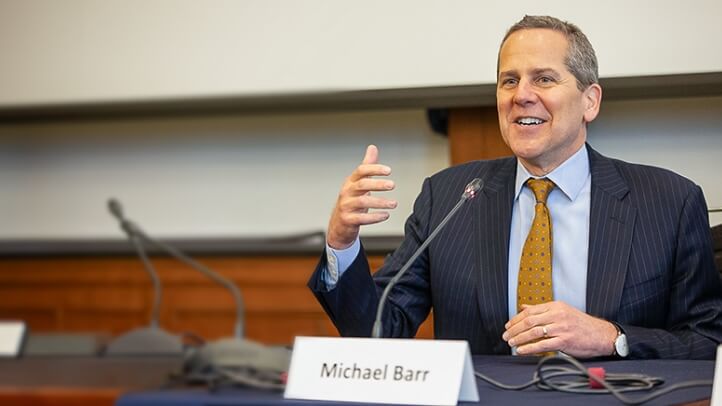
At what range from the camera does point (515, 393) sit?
3.69ft

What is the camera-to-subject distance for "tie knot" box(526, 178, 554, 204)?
174 cm

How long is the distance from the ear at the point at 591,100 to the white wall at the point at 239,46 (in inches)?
23.1

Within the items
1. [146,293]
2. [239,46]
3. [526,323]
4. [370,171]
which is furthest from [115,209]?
[239,46]

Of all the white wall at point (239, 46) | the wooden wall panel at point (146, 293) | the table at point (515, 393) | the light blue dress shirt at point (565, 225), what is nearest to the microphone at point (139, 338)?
the table at point (515, 393)

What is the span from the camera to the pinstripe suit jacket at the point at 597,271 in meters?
1.58

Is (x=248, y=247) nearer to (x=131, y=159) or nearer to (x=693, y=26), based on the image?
(x=131, y=159)

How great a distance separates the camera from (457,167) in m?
1.90

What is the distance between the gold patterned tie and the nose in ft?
0.62

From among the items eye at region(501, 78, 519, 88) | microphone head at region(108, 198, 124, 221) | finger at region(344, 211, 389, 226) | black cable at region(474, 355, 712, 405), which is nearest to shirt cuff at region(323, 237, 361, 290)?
finger at region(344, 211, 389, 226)

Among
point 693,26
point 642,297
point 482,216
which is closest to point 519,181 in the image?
point 482,216

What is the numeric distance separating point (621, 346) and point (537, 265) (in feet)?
0.75

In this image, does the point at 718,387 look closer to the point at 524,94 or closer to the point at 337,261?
the point at 337,261

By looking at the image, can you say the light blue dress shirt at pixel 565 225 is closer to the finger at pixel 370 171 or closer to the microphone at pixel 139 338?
the finger at pixel 370 171

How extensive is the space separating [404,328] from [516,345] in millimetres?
376
